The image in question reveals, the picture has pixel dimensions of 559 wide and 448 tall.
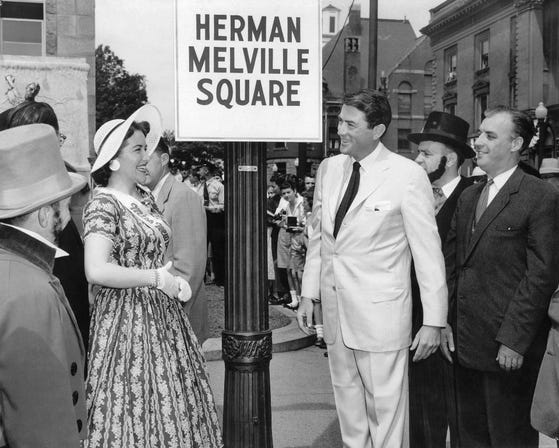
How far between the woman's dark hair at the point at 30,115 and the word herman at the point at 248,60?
72 cm

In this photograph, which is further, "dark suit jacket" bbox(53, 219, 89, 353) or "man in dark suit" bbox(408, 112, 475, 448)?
"man in dark suit" bbox(408, 112, 475, 448)

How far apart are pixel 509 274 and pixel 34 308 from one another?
2.62 metres

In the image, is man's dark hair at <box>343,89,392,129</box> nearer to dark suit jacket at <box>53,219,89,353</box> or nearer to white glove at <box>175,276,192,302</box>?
white glove at <box>175,276,192,302</box>

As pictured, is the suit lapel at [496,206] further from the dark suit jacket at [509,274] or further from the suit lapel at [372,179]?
the suit lapel at [372,179]

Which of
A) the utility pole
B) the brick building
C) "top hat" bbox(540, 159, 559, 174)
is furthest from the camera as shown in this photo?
the brick building

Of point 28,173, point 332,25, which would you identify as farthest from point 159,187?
point 332,25

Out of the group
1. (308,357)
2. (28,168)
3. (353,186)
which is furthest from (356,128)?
(308,357)

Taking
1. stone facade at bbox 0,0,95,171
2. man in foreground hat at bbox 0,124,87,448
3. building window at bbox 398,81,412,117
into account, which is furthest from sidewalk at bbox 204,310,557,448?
building window at bbox 398,81,412,117

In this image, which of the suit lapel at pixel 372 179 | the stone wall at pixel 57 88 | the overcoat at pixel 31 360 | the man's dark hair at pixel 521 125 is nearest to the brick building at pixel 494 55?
the stone wall at pixel 57 88

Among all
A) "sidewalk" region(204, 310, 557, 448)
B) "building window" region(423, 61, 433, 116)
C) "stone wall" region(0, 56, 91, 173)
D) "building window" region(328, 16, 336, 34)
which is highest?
"building window" region(328, 16, 336, 34)

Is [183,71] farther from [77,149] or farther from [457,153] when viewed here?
[77,149]

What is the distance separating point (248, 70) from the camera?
3627mm

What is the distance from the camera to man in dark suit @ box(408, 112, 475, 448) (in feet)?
14.6

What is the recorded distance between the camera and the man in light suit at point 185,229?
14.0 feet
